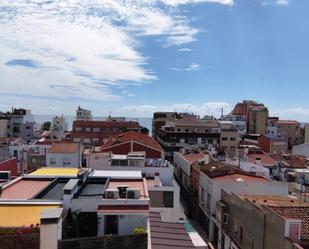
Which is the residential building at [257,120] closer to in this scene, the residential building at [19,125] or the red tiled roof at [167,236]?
the residential building at [19,125]

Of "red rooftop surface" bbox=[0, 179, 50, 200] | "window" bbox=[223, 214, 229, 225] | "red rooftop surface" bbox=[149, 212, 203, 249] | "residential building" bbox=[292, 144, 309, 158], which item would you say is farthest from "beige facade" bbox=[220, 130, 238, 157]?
"red rooftop surface" bbox=[0, 179, 50, 200]

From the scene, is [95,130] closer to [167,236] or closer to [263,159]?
[263,159]

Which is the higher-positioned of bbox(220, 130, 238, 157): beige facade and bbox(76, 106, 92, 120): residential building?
bbox(76, 106, 92, 120): residential building

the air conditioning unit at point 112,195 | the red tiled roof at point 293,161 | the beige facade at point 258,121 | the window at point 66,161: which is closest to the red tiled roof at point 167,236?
the air conditioning unit at point 112,195

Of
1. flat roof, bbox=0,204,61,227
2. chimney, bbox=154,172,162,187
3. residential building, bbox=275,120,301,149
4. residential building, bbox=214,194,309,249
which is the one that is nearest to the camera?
flat roof, bbox=0,204,61,227

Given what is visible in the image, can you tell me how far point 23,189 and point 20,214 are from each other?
21.4 ft

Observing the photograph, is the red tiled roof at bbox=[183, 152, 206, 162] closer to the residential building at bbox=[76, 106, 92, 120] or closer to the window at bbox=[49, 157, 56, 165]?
the window at bbox=[49, 157, 56, 165]

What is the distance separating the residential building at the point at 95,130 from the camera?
87.7 metres

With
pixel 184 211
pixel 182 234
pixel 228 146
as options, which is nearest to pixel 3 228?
pixel 182 234

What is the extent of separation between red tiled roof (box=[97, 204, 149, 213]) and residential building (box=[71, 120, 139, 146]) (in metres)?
69.1

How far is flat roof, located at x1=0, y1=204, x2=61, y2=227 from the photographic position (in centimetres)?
1483

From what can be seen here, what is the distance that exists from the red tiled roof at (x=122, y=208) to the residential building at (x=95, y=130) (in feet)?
227

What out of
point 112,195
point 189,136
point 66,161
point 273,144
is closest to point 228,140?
point 189,136

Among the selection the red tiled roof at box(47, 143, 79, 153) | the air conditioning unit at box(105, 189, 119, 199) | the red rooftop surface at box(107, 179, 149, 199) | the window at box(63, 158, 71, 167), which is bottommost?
the window at box(63, 158, 71, 167)
